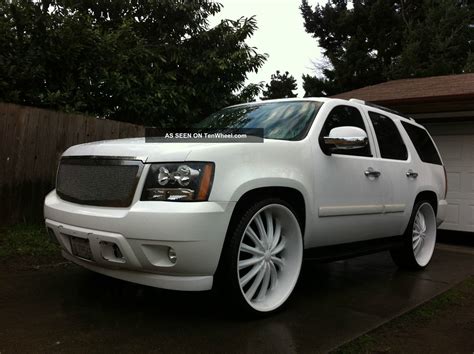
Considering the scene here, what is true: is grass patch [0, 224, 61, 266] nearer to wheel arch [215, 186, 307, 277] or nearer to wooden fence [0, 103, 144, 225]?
wooden fence [0, 103, 144, 225]

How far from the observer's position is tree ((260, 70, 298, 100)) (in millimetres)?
43969

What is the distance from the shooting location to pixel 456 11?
77.4 ft

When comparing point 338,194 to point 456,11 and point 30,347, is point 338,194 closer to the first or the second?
point 30,347

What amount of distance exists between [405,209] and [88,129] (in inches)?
169

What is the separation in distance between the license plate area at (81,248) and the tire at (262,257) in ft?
3.11

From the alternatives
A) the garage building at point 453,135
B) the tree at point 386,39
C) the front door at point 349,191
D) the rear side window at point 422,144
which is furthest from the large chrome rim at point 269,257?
the tree at point 386,39

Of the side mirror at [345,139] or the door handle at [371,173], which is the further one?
the door handle at [371,173]

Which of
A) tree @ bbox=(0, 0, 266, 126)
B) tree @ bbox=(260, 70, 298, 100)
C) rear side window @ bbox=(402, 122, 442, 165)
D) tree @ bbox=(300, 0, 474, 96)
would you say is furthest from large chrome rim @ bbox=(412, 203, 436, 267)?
tree @ bbox=(260, 70, 298, 100)

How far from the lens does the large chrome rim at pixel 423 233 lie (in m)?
5.41

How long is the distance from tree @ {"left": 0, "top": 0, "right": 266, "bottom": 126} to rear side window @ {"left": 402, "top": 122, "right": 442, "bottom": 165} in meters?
4.29

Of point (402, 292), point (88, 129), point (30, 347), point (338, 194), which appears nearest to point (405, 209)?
point (402, 292)

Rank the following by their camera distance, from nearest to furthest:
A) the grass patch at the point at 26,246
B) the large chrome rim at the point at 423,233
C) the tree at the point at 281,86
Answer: the grass patch at the point at 26,246, the large chrome rim at the point at 423,233, the tree at the point at 281,86

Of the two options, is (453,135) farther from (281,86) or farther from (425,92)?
(281,86)

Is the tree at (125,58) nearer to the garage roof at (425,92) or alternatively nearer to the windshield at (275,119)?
the garage roof at (425,92)
